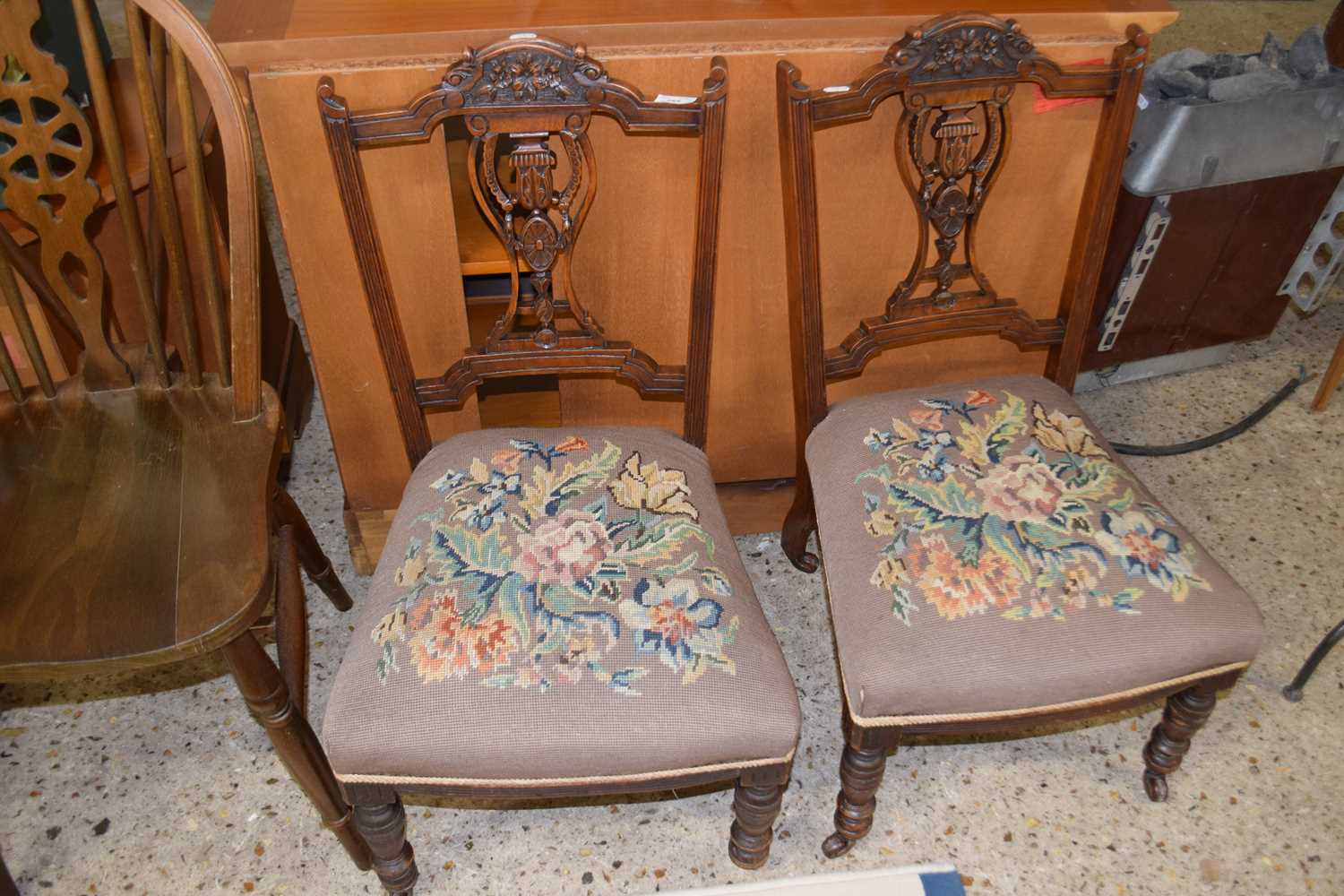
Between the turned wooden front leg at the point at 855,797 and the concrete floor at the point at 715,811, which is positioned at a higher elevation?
the turned wooden front leg at the point at 855,797

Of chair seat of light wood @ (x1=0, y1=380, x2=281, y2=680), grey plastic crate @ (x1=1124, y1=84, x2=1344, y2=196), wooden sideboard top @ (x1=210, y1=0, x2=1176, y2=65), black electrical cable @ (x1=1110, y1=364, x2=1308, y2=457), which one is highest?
wooden sideboard top @ (x1=210, y1=0, x2=1176, y2=65)

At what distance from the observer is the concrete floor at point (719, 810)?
145 cm

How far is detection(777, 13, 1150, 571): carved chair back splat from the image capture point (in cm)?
122

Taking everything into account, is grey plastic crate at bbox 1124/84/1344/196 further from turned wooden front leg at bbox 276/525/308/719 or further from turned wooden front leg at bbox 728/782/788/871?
turned wooden front leg at bbox 276/525/308/719

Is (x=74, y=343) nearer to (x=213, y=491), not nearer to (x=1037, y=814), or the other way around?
(x=213, y=491)

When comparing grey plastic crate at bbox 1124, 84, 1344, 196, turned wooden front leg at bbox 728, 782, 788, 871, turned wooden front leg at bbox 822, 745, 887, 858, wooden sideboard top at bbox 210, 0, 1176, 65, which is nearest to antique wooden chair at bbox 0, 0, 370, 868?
wooden sideboard top at bbox 210, 0, 1176, 65

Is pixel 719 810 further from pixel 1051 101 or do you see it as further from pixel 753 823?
pixel 1051 101

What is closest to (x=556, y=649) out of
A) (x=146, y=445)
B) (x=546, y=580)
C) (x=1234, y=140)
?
(x=546, y=580)

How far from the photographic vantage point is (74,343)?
1.71 m

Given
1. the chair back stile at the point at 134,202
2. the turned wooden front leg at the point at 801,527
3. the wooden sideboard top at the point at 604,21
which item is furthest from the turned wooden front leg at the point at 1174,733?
the chair back stile at the point at 134,202

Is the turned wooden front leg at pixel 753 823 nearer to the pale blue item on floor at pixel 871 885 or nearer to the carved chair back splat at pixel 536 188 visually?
the pale blue item on floor at pixel 871 885

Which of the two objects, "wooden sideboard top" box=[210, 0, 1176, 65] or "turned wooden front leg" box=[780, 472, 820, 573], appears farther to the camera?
"turned wooden front leg" box=[780, 472, 820, 573]

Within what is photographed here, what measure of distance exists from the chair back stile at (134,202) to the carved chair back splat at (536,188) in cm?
13

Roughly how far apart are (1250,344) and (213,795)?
2.25 meters
